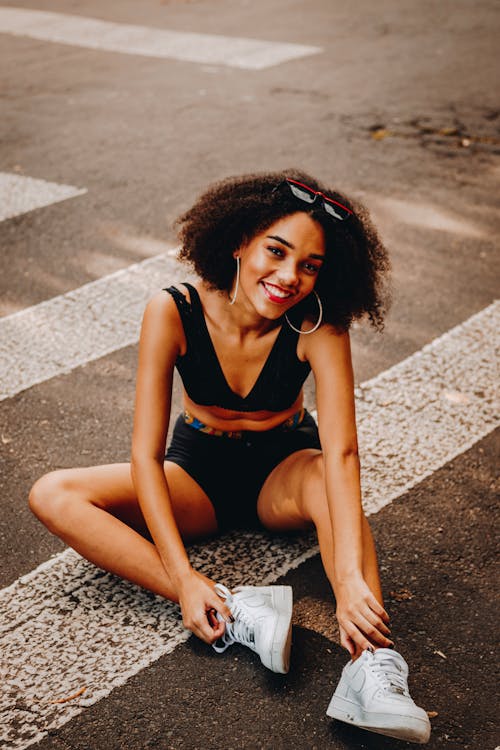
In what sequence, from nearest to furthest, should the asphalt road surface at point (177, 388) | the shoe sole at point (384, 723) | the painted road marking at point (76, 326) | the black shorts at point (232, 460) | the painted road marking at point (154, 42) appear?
1. the shoe sole at point (384, 723)
2. the asphalt road surface at point (177, 388)
3. the black shorts at point (232, 460)
4. the painted road marking at point (76, 326)
5. the painted road marking at point (154, 42)

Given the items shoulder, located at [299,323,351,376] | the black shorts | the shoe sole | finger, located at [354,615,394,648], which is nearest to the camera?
the shoe sole

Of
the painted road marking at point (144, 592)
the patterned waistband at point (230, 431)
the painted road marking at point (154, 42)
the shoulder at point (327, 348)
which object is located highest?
the shoulder at point (327, 348)

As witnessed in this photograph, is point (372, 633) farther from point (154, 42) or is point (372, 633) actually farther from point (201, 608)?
point (154, 42)

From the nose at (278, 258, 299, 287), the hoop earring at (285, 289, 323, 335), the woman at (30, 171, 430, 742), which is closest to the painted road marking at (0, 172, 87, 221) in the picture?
the woman at (30, 171, 430, 742)

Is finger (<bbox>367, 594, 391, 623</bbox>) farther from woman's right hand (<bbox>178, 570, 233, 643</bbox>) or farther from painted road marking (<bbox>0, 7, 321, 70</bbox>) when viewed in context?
painted road marking (<bbox>0, 7, 321, 70</bbox>)

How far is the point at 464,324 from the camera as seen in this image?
4836mm

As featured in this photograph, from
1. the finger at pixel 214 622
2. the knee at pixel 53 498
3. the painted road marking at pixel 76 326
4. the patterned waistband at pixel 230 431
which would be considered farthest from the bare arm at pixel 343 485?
the painted road marking at pixel 76 326

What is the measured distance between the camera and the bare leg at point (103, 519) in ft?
9.34

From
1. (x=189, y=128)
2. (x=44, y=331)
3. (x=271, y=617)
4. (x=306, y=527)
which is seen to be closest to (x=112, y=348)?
(x=44, y=331)

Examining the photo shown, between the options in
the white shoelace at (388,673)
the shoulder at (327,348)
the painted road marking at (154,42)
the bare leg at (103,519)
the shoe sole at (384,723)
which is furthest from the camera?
the painted road marking at (154,42)

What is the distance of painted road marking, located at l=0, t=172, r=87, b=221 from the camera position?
6.19m

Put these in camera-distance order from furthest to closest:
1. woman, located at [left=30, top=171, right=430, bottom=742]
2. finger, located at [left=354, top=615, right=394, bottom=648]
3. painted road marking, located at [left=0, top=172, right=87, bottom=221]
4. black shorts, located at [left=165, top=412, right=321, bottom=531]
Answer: painted road marking, located at [left=0, top=172, right=87, bottom=221], black shorts, located at [left=165, top=412, right=321, bottom=531], woman, located at [left=30, top=171, right=430, bottom=742], finger, located at [left=354, top=615, right=394, bottom=648]

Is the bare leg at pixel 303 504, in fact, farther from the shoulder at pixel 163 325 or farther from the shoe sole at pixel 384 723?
the shoulder at pixel 163 325

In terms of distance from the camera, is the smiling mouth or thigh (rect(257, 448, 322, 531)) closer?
the smiling mouth
